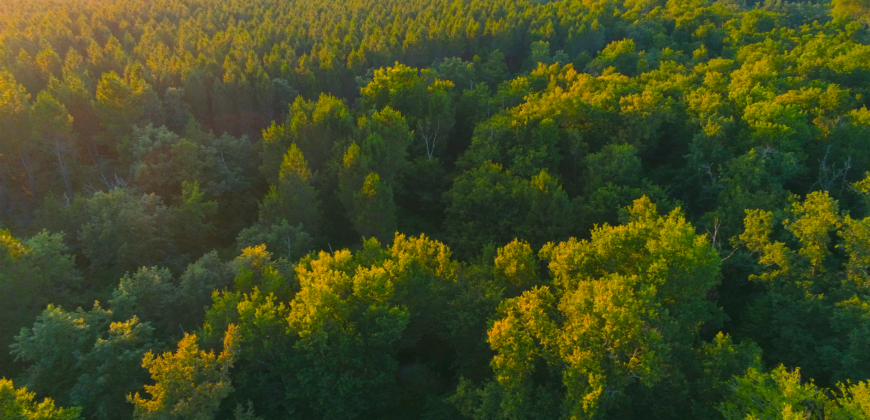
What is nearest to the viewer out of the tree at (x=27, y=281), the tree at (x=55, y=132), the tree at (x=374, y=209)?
the tree at (x=27, y=281)

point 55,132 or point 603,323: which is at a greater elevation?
point 55,132

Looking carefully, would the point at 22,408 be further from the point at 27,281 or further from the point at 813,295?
the point at 813,295

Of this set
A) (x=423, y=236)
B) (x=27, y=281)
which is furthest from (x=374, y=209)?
(x=27, y=281)

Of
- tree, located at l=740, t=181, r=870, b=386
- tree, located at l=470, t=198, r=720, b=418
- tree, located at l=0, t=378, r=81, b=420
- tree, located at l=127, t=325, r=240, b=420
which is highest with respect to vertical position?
tree, located at l=0, t=378, r=81, b=420

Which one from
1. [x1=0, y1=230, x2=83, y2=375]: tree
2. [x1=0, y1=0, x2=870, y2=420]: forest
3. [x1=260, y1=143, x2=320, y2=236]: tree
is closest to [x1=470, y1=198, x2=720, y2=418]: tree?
Answer: [x1=0, y1=0, x2=870, y2=420]: forest

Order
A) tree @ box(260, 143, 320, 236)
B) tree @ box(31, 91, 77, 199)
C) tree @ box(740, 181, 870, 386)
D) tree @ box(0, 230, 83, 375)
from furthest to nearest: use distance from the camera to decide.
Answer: tree @ box(31, 91, 77, 199) → tree @ box(260, 143, 320, 236) → tree @ box(0, 230, 83, 375) → tree @ box(740, 181, 870, 386)

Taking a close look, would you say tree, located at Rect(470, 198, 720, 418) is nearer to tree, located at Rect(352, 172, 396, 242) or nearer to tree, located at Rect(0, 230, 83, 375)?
tree, located at Rect(352, 172, 396, 242)

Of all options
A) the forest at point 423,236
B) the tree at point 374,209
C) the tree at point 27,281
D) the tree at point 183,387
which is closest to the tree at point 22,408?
the forest at point 423,236

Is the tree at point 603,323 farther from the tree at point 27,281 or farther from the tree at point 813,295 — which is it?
the tree at point 27,281

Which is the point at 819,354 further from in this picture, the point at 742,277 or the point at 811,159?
the point at 811,159
